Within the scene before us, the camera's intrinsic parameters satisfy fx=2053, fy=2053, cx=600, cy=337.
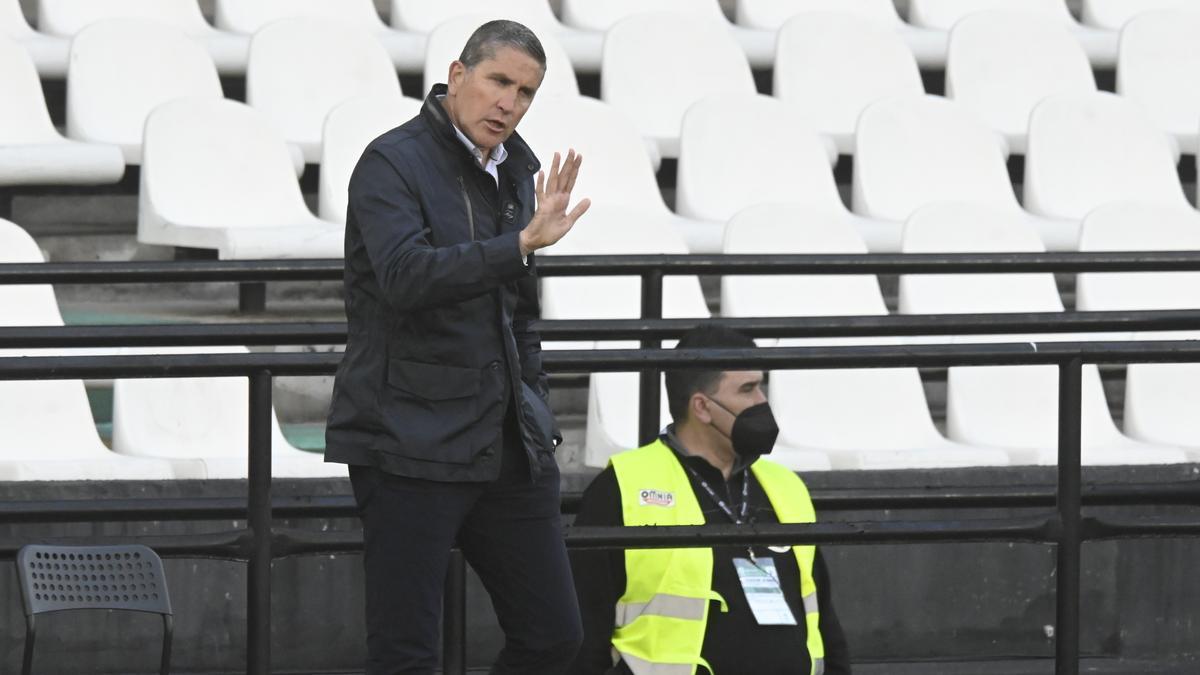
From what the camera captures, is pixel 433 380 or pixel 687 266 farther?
pixel 687 266

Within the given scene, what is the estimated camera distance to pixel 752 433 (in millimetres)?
3889

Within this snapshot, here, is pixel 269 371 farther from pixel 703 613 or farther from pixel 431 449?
pixel 703 613

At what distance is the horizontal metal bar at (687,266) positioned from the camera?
3752 millimetres

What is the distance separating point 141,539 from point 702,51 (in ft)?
11.1

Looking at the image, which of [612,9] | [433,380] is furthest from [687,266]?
[612,9]

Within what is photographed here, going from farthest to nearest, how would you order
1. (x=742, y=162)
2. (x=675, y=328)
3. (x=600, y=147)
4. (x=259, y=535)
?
(x=742, y=162)
(x=600, y=147)
(x=675, y=328)
(x=259, y=535)

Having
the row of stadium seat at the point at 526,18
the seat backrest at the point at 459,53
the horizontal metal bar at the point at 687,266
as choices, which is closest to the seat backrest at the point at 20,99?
the row of stadium seat at the point at 526,18

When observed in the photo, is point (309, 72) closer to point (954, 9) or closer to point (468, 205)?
point (954, 9)

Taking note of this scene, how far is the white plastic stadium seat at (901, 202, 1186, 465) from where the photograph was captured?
16.6ft

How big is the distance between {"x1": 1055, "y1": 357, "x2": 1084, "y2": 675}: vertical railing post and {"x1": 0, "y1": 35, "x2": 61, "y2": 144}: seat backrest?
3.00 metres

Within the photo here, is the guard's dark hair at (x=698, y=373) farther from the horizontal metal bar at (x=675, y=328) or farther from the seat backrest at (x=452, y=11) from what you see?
the seat backrest at (x=452, y=11)

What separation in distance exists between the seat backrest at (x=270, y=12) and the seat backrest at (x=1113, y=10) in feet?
8.66

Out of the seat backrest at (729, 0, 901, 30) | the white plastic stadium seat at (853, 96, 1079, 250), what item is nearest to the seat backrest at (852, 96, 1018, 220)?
the white plastic stadium seat at (853, 96, 1079, 250)

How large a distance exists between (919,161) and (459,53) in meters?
1.38
